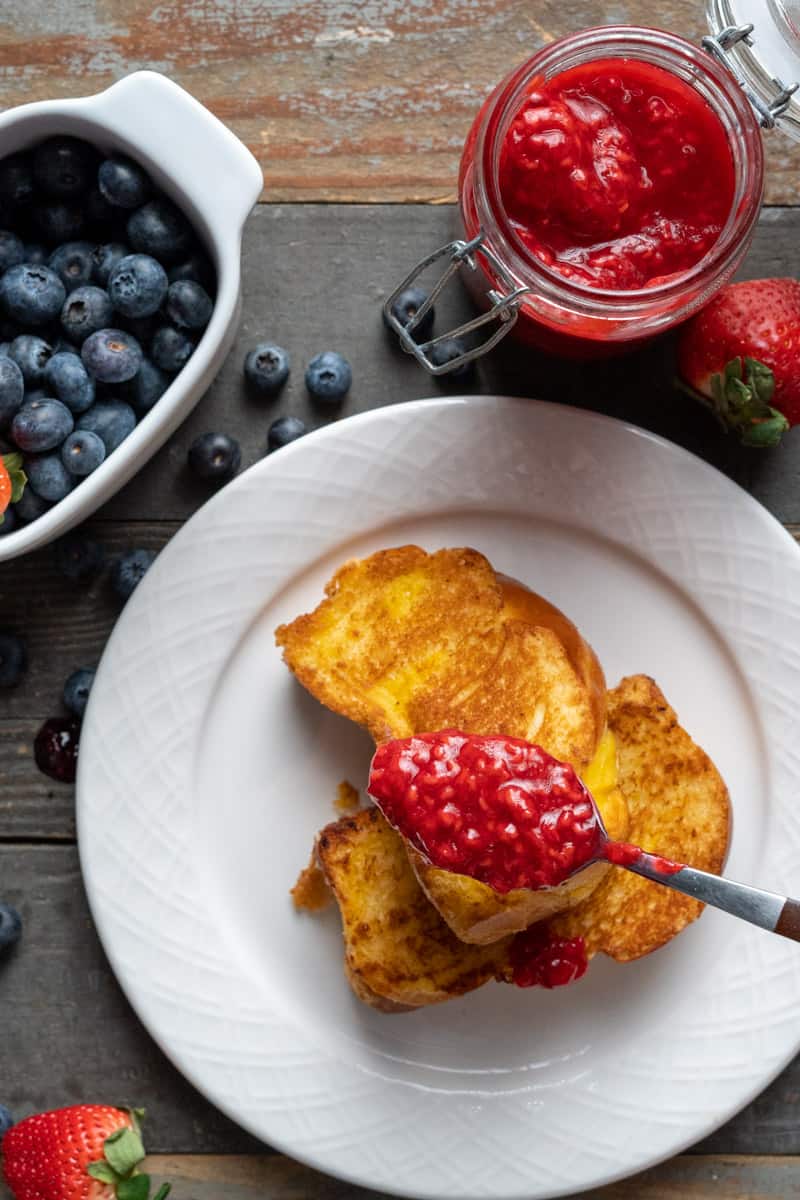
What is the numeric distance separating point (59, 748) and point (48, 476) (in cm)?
52

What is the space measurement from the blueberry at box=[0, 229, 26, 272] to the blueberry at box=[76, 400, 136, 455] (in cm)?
25

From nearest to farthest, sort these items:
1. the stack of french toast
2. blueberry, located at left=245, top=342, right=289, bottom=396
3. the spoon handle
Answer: the spoon handle → the stack of french toast → blueberry, located at left=245, top=342, right=289, bottom=396

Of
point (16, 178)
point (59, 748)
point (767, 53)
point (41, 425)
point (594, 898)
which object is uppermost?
point (767, 53)

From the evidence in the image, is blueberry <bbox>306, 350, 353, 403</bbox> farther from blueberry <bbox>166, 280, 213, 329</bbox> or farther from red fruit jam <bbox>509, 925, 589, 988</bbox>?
red fruit jam <bbox>509, 925, 589, 988</bbox>

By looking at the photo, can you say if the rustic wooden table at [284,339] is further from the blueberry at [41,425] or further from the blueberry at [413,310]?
the blueberry at [41,425]

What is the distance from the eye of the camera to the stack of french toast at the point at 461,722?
1.83 meters

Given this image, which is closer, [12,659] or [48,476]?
[48,476]

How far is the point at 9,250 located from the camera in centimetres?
176

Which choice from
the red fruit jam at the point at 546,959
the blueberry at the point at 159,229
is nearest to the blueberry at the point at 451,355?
the blueberry at the point at 159,229

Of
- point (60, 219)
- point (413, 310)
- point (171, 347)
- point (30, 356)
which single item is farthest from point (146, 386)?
point (413, 310)

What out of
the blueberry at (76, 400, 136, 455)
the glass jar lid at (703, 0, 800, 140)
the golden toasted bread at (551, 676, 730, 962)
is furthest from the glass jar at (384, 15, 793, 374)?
the golden toasted bread at (551, 676, 730, 962)

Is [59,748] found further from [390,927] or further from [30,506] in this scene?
[390,927]

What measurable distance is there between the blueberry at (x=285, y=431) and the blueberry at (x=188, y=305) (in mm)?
273

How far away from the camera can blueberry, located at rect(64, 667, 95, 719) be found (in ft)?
6.55
